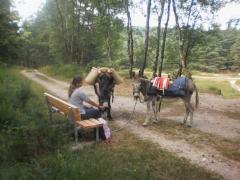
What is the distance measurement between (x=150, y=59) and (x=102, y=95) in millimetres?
36286

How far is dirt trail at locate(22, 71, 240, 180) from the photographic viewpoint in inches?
288

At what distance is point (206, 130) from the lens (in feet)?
35.0

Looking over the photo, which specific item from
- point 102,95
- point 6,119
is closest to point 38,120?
point 6,119

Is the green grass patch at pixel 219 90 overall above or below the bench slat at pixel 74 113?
below

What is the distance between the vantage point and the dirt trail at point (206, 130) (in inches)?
288

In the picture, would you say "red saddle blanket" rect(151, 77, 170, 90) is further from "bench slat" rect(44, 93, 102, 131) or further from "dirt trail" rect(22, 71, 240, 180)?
"bench slat" rect(44, 93, 102, 131)

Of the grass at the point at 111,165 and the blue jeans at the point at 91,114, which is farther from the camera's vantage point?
the blue jeans at the point at 91,114

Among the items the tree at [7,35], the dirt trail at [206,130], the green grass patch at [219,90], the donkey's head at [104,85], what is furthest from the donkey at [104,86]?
the green grass patch at [219,90]

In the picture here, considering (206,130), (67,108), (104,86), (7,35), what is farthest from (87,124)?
(7,35)

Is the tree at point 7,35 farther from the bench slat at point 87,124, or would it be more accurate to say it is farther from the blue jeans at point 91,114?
the bench slat at point 87,124

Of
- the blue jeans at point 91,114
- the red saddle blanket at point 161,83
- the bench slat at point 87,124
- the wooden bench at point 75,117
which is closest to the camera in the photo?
the wooden bench at point 75,117

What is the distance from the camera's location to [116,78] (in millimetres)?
11633

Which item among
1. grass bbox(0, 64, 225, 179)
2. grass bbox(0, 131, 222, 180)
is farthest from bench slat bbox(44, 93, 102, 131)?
grass bbox(0, 131, 222, 180)

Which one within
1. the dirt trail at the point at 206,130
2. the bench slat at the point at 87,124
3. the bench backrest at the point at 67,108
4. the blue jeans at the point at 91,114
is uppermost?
the bench backrest at the point at 67,108
